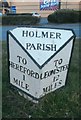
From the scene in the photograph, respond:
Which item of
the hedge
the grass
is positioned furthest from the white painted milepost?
the hedge

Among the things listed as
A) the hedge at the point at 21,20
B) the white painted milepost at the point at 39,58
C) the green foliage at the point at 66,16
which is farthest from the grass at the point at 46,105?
the green foliage at the point at 66,16

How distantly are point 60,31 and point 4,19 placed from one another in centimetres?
2368

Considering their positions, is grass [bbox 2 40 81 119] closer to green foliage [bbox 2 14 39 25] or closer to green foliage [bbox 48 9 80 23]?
green foliage [bbox 2 14 39 25]

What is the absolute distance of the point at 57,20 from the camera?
95.4 feet

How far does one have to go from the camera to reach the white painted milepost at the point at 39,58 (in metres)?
A: 5.41

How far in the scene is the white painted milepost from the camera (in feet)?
17.7

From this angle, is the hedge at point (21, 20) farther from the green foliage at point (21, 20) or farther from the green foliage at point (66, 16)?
the green foliage at point (66, 16)

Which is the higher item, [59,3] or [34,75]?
[34,75]

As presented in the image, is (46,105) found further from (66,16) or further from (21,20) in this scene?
(66,16)

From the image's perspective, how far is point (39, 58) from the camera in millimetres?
5445

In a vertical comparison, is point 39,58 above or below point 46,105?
above

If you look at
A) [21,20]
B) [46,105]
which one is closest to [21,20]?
[21,20]

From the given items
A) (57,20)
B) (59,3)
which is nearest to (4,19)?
(57,20)

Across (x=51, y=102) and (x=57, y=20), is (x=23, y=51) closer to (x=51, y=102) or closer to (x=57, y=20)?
(x=51, y=102)
